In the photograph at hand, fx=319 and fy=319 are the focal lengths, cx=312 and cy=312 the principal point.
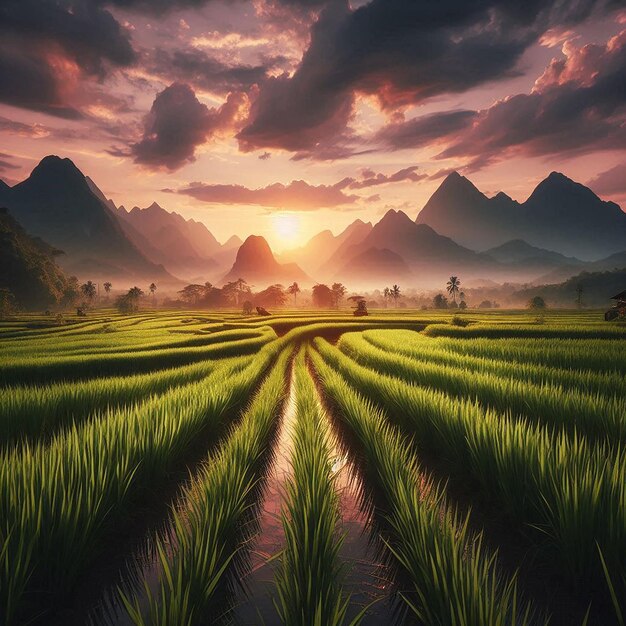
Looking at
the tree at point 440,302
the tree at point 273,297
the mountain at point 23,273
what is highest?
the mountain at point 23,273

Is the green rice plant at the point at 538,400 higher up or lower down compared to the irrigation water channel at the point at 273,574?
higher up

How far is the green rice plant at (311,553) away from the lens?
202 centimetres

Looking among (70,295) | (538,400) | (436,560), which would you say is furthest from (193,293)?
(436,560)

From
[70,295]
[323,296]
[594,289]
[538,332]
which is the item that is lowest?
[538,332]

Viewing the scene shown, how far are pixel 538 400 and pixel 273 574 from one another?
503 centimetres

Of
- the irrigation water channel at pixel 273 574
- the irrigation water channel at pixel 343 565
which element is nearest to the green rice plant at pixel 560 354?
the irrigation water channel at pixel 343 565

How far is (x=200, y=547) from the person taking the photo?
93.2 inches

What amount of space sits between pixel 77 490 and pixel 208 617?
1.69 metres

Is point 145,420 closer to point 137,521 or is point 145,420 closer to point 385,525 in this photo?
point 137,521

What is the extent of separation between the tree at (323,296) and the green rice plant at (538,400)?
11821cm

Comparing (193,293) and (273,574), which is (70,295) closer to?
(193,293)

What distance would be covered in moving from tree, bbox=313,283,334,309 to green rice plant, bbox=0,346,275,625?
12224 cm

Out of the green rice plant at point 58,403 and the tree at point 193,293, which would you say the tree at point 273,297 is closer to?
the tree at point 193,293

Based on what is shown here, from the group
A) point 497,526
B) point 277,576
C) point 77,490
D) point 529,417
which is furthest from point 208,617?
point 529,417
